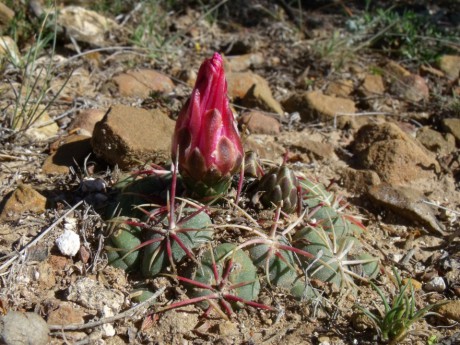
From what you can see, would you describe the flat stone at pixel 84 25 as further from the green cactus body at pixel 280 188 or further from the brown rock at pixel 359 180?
the green cactus body at pixel 280 188

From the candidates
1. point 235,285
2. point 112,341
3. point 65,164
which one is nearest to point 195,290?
point 235,285

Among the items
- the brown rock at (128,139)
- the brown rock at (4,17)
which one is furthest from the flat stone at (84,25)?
the brown rock at (128,139)

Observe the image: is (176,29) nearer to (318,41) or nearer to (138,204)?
(318,41)

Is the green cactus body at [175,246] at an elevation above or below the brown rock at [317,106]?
above

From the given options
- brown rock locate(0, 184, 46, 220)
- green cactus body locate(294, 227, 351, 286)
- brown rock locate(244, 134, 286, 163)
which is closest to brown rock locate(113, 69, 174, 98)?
brown rock locate(244, 134, 286, 163)

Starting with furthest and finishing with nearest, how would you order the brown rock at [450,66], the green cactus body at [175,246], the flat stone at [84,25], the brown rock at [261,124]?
the brown rock at [450,66] < the flat stone at [84,25] < the brown rock at [261,124] < the green cactus body at [175,246]

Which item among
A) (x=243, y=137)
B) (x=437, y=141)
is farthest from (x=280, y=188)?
(x=437, y=141)

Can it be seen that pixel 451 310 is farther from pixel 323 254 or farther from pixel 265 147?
pixel 265 147

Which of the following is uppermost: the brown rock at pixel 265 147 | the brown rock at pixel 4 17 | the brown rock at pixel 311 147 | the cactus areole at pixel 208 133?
the cactus areole at pixel 208 133

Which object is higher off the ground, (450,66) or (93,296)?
(93,296)
